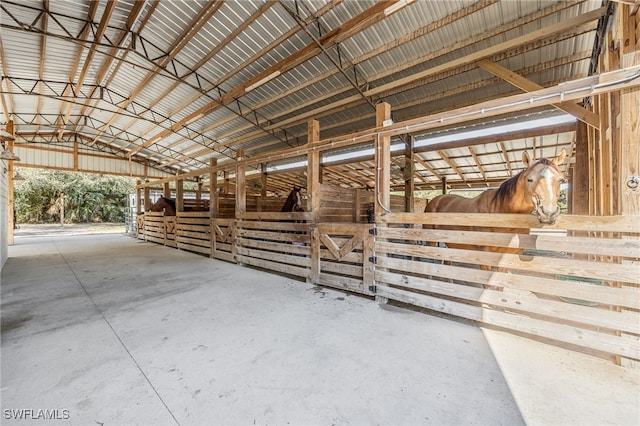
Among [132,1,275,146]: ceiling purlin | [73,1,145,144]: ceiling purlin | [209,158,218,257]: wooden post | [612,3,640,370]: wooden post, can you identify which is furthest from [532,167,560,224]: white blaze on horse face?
[73,1,145,144]: ceiling purlin

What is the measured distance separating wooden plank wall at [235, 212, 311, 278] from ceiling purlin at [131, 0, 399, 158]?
9.80ft

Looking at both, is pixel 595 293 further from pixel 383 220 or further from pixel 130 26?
pixel 130 26

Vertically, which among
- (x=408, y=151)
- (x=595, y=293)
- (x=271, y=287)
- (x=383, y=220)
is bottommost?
(x=271, y=287)

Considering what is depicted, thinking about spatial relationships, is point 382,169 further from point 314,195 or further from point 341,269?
point 341,269

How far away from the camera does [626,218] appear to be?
5.82ft

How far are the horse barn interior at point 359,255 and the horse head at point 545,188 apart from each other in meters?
0.02

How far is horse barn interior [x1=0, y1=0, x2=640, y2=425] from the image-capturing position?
1.53 meters

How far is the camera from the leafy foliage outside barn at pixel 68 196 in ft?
64.0

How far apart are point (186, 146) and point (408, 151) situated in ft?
33.9

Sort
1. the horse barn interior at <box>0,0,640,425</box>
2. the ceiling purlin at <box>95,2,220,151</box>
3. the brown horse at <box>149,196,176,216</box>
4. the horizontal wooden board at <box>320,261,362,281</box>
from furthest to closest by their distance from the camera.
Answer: the brown horse at <box>149,196,176,216</box>, the ceiling purlin at <box>95,2,220,151</box>, the horizontal wooden board at <box>320,261,362,281</box>, the horse barn interior at <box>0,0,640,425</box>

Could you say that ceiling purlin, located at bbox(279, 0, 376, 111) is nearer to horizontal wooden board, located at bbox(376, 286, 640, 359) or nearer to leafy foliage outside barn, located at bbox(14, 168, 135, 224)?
horizontal wooden board, located at bbox(376, 286, 640, 359)

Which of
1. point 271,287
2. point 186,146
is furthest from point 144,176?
point 271,287

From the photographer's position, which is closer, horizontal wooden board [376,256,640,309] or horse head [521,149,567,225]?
horizontal wooden board [376,256,640,309]

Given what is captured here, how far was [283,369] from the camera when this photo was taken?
1.73 meters
